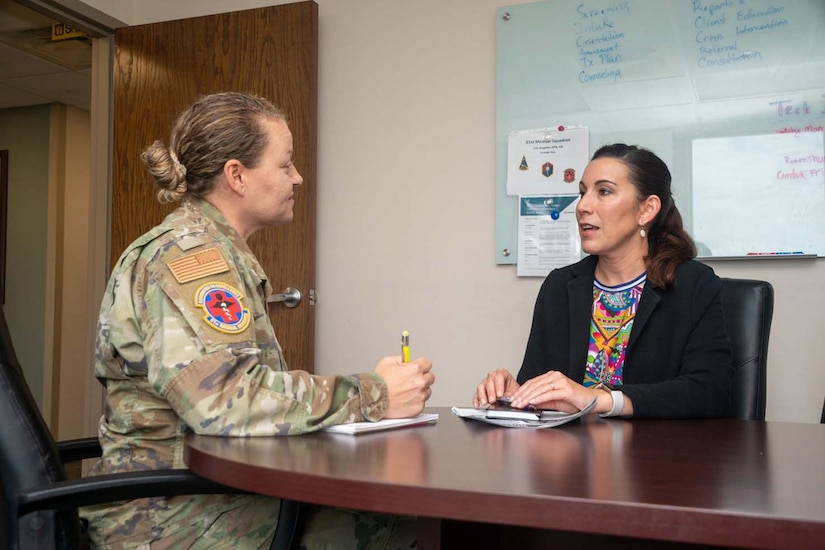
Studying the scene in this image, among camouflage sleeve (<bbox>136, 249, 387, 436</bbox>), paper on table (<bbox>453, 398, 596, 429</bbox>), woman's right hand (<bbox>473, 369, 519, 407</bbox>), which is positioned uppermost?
camouflage sleeve (<bbox>136, 249, 387, 436</bbox>)

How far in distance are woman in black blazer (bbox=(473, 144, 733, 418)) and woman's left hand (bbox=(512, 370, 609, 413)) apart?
35 millimetres

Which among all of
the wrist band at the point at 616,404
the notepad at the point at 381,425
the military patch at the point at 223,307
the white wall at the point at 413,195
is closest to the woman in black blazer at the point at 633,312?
the wrist band at the point at 616,404

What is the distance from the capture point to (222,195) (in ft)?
5.35

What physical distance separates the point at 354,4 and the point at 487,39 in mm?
635

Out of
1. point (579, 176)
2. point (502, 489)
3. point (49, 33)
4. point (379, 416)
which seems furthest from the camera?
point (49, 33)

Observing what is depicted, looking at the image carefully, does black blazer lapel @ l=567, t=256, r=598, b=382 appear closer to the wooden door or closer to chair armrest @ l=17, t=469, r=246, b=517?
chair armrest @ l=17, t=469, r=246, b=517

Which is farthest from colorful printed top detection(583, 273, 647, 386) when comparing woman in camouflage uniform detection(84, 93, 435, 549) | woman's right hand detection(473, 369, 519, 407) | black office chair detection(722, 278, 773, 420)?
woman in camouflage uniform detection(84, 93, 435, 549)

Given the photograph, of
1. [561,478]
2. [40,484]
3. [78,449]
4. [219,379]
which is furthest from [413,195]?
[561,478]

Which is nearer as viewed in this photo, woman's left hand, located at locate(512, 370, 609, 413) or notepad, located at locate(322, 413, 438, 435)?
notepad, located at locate(322, 413, 438, 435)

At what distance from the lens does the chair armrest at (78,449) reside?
157 cm

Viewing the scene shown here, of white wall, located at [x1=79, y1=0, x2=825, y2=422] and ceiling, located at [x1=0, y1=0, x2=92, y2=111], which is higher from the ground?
ceiling, located at [x1=0, y1=0, x2=92, y2=111]

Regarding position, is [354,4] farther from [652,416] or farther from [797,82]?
[652,416]

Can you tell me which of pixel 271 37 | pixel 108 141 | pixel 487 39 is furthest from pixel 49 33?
pixel 487 39

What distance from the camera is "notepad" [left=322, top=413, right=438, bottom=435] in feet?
4.37
